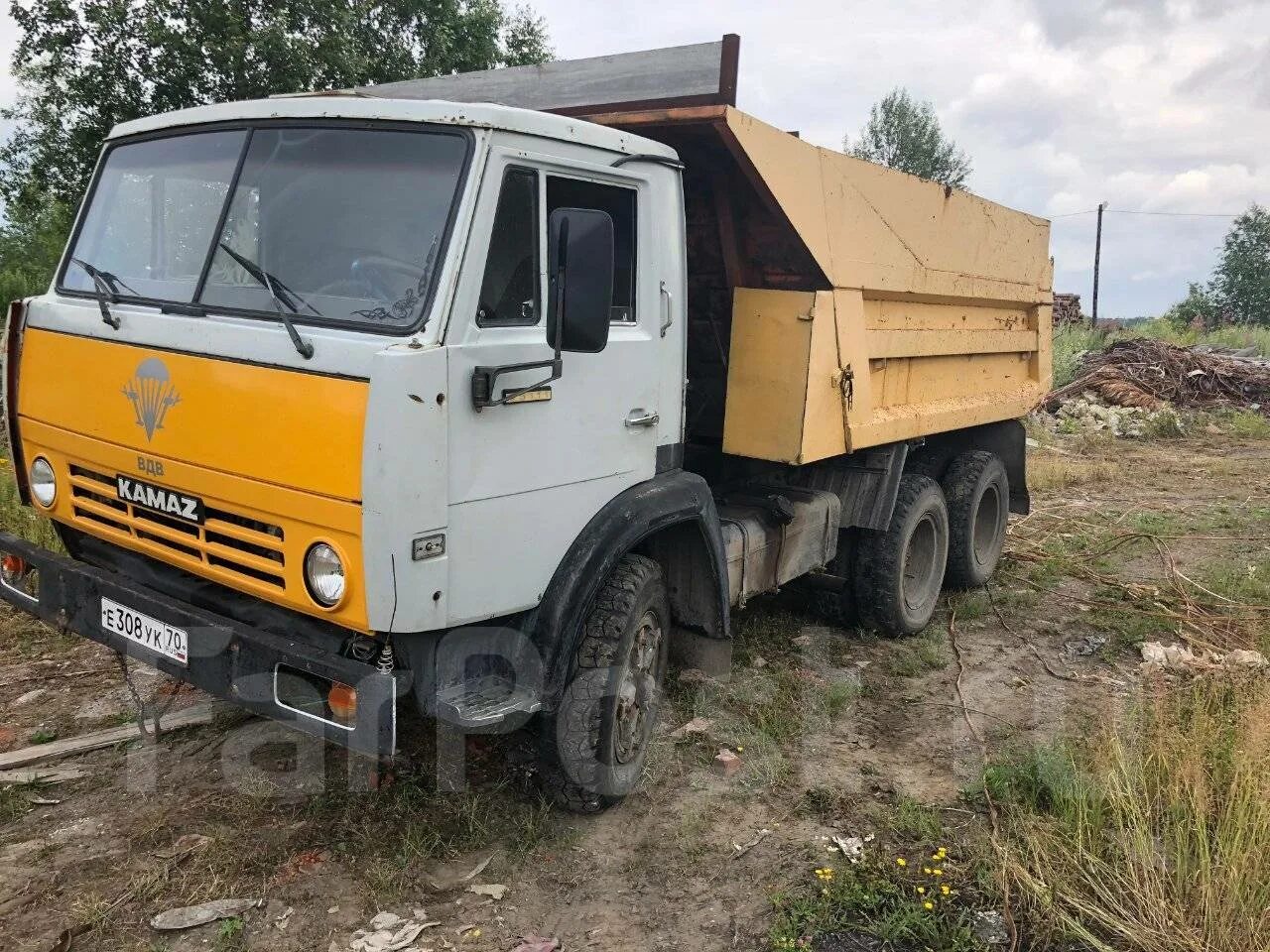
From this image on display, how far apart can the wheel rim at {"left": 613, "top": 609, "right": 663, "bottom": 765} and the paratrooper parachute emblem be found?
5.63 feet

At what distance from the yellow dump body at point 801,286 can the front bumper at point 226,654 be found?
2220mm

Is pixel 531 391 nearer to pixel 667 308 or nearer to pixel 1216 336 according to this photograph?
pixel 667 308

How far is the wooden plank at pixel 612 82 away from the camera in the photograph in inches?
148

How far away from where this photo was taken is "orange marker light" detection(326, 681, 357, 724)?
107 inches

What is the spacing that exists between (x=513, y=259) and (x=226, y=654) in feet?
4.83

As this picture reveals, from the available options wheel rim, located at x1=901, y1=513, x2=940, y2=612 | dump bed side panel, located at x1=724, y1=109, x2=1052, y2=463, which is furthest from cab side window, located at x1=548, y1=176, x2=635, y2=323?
wheel rim, located at x1=901, y1=513, x2=940, y2=612

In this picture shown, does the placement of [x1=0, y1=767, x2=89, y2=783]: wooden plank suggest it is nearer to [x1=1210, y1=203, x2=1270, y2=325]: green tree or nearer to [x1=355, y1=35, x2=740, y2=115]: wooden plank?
[x1=355, y1=35, x2=740, y2=115]: wooden plank

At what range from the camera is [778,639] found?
5.49 metres

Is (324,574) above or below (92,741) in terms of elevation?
above

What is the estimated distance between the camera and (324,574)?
2725 millimetres

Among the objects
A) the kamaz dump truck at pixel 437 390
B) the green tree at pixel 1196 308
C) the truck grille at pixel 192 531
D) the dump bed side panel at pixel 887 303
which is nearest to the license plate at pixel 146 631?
the kamaz dump truck at pixel 437 390

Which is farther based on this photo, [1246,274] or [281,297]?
[1246,274]

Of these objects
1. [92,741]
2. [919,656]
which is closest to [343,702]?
→ [92,741]

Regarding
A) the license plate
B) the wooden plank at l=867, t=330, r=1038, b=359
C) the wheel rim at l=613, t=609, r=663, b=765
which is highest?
the wooden plank at l=867, t=330, r=1038, b=359
